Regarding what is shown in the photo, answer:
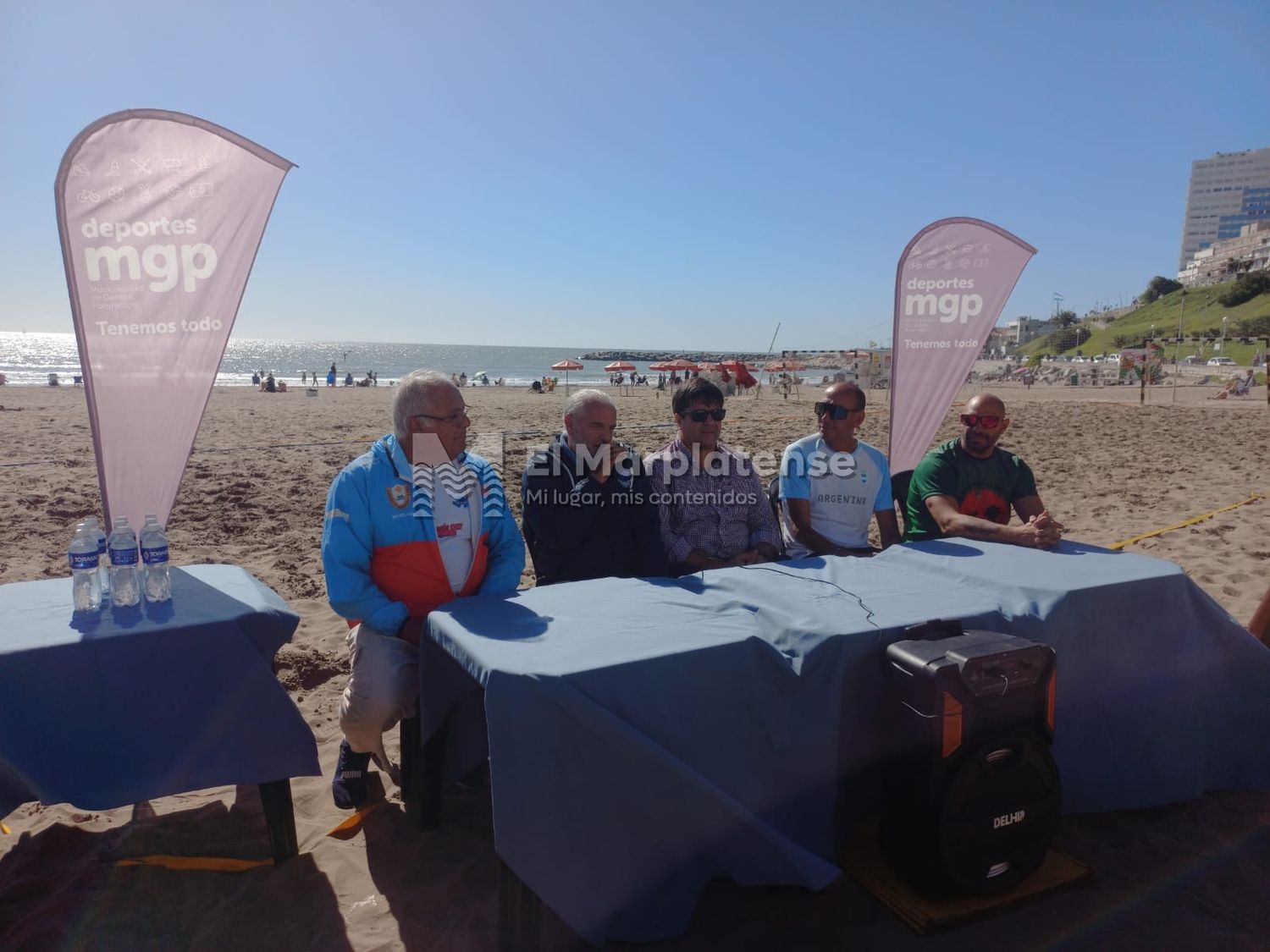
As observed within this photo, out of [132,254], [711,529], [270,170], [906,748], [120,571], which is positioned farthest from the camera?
[711,529]

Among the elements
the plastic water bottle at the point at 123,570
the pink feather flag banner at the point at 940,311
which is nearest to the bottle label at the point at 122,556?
the plastic water bottle at the point at 123,570

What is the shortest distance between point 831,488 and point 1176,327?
3259 inches

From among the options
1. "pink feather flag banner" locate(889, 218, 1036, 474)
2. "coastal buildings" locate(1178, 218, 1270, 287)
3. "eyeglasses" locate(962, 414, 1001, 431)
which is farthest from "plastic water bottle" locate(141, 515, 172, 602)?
"coastal buildings" locate(1178, 218, 1270, 287)

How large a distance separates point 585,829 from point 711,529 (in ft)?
6.98

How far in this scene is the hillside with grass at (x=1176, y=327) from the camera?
5481 centimetres

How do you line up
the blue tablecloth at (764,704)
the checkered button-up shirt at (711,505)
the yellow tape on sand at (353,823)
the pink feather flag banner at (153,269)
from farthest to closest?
1. the checkered button-up shirt at (711,505)
2. the pink feather flag banner at (153,269)
3. the yellow tape on sand at (353,823)
4. the blue tablecloth at (764,704)

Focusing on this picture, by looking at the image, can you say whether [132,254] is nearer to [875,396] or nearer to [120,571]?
[120,571]

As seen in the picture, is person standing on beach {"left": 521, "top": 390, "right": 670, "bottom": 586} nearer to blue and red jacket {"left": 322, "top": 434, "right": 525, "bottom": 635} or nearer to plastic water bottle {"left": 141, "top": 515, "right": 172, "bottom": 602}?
blue and red jacket {"left": 322, "top": 434, "right": 525, "bottom": 635}

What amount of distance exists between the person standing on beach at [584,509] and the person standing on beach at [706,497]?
314 mm

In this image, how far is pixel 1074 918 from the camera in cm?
208

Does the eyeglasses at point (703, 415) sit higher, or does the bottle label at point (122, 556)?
the eyeglasses at point (703, 415)

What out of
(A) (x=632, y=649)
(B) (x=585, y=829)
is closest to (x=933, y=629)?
(A) (x=632, y=649)

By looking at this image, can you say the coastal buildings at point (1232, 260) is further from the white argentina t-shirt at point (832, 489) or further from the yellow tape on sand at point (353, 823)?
the yellow tape on sand at point (353, 823)

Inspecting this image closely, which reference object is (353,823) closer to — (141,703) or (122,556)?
(141,703)
